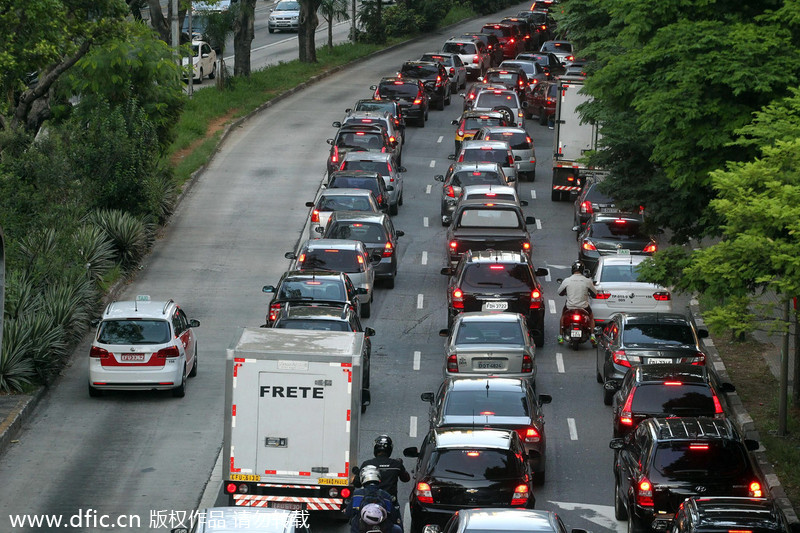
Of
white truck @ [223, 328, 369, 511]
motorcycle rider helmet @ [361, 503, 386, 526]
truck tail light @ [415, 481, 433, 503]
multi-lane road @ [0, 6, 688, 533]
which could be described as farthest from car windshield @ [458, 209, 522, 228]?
motorcycle rider helmet @ [361, 503, 386, 526]

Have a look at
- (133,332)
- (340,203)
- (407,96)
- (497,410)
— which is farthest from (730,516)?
(407,96)

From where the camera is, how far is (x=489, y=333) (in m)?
23.5

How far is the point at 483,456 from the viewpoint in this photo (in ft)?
53.7

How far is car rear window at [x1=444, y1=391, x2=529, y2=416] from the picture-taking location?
19062 millimetres

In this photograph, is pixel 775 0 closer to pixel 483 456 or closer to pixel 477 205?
pixel 477 205

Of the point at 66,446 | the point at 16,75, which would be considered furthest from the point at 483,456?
the point at 16,75

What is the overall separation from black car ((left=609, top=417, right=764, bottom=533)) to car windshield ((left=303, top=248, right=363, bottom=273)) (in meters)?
12.9

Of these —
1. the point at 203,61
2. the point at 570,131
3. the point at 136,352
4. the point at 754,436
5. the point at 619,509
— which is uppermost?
the point at 203,61

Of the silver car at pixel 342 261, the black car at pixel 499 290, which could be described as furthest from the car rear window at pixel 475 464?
the silver car at pixel 342 261

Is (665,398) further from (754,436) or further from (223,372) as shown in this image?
(223,372)

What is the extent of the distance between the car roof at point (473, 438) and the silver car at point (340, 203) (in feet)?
57.7

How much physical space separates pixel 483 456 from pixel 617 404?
4.84 metres

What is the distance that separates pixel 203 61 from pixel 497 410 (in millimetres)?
45995

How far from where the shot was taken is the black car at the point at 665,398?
19.4 meters
